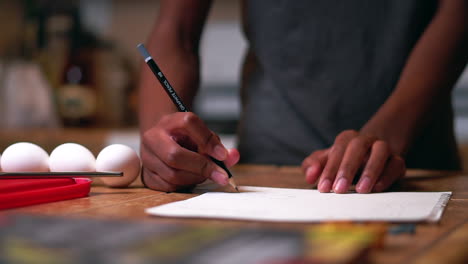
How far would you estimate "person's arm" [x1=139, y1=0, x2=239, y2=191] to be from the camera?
787 millimetres

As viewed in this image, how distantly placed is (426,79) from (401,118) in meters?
0.10

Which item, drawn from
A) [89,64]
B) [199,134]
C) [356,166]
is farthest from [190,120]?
[89,64]

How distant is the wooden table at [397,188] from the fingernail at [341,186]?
0.11 m

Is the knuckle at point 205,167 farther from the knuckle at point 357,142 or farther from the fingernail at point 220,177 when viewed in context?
the knuckle at point 357,142

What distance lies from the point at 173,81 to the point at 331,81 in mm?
365

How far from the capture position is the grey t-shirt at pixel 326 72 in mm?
1238

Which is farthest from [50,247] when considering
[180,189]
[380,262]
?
[180,189]

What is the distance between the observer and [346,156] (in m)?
0.81

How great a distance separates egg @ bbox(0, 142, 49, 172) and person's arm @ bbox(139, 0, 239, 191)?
14cm

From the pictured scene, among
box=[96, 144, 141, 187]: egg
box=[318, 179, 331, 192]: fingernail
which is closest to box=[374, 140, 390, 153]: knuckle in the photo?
box=[318, 179, 331, 192]: fingernail

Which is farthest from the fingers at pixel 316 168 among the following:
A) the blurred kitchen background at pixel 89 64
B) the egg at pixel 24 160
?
the blurred kitchen background at pixel 89 64

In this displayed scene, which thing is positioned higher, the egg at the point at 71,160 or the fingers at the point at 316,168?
the egg at the point at 71,160

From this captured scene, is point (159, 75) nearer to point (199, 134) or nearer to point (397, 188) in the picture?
point (199, 134)

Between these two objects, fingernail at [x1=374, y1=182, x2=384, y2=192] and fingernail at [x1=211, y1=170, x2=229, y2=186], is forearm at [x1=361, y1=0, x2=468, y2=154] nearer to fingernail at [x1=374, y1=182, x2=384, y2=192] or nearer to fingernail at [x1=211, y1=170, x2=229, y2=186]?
fingernail at [x1=374, y1=182, x2=384, y2=192]
